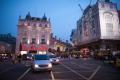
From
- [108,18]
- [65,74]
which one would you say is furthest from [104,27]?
[65,74]

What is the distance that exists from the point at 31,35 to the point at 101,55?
38498mm

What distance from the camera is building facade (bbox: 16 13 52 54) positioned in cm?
8812

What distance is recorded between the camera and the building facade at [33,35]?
8812 cm

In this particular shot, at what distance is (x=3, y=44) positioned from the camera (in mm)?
113062

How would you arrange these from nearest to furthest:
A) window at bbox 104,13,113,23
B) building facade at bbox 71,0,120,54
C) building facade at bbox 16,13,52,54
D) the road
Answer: the road < building facade at bbox 71,0,120,54 < window at bbox 104,13,113,23 < building facade at bbox 16,13,52,54

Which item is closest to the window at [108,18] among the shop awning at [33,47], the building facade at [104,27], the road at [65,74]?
the building facade at [104,27]

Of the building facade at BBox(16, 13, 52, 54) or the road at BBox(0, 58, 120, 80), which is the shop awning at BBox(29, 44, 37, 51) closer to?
the building facade at BBox(16, 13, 52, 54)

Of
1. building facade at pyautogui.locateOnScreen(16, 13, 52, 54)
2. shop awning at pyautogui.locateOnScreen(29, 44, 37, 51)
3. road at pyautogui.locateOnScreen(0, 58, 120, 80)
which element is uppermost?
building facade at pyautogui.locateOnScreen(16, 13, 52, 54)

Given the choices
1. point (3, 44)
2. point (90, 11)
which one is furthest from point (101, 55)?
point (3, 44)

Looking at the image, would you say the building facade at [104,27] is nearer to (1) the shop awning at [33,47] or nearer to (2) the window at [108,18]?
(2) the window at [108,18]

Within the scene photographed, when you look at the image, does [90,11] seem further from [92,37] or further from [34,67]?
[34,67]

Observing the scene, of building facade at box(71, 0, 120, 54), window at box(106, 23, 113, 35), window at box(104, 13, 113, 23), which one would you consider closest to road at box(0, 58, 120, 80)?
building facade at box(71, 0, 120, 54)

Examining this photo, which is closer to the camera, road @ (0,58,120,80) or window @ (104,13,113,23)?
road @ (0,58,120,80)

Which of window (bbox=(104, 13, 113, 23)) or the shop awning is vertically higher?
window (bbox=(104, 13, 113, 23))
